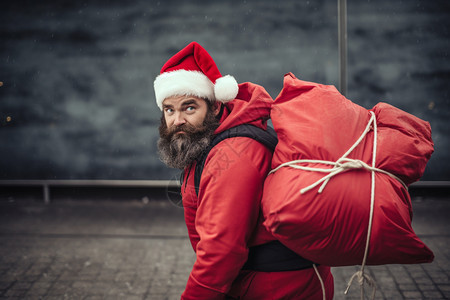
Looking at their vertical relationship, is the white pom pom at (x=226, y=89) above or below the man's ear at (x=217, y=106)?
above

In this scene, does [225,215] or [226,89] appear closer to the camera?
[225,215]

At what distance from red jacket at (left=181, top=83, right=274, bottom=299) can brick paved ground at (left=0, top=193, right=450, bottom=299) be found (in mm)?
2132

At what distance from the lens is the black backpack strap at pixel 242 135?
1611mm

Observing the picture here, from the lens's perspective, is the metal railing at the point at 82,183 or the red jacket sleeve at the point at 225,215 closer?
the red jacket sleeve at the point at 225,215

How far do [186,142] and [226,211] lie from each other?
0.48 meters

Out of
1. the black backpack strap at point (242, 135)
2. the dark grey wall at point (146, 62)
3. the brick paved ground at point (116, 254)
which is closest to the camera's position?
the black backpack strap at point (242, 135)

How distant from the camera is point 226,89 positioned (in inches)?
73.0

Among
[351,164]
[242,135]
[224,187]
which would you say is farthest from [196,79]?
[351,164]

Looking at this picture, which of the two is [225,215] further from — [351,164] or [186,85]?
[186,85]

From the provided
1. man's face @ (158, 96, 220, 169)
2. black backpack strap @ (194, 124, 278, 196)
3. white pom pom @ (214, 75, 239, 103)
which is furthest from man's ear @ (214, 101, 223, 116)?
black backpack strap @ (194, 124, 278, 196)

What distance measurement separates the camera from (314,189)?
1.30 metres

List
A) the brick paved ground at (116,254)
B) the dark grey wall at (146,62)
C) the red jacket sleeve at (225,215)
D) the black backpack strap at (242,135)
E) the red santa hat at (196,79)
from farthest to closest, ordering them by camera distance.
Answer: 1. the dark grey wall at (146,62)
2. the brick paved ground at (116,254)
3. the red santa hat at (196,79)
4. the black backpack strap at (242,135)
5. the red jacket sleeve at (225,215)

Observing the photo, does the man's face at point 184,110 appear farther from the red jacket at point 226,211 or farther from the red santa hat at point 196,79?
the red jacket at point 226,211

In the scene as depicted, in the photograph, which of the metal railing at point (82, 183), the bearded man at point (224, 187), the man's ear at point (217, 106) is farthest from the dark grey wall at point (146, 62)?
the bearded man at point (224, 187)
